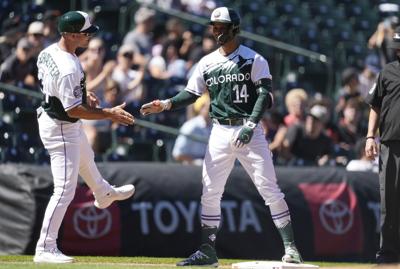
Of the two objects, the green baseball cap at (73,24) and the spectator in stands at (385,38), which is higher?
the green baseball cap at (73,24)

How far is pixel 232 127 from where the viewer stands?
9.40 meters

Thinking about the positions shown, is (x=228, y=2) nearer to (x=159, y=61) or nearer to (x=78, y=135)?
(x=159, y=61)

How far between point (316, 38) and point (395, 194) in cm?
1066

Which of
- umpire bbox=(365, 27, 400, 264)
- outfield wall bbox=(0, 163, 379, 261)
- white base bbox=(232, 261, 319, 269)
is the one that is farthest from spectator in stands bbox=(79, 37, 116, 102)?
umpire bbox=(365, 27, 400, 264)

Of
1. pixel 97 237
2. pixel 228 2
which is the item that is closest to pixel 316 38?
pixel 228 2

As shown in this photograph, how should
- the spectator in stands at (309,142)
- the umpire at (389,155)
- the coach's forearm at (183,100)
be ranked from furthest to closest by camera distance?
the spectator in stands at (309,142)
the coach's forearm at (183,100)
the umpire at (389,155)

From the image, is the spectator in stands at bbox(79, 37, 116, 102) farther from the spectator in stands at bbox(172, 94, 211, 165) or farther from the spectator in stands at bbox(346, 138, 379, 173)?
the spectator in stands at bbox(346, 138, 379, 173)

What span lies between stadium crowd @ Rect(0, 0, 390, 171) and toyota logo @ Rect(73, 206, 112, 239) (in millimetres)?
1435

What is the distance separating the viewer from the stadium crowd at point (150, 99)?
43.9ft

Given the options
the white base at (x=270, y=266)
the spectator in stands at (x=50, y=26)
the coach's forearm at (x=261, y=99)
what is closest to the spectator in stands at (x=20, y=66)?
the spectator in stands at (x=50, y=26)

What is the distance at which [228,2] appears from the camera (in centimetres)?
1884

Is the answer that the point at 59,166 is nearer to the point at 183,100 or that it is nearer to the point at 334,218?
the point at 183,100

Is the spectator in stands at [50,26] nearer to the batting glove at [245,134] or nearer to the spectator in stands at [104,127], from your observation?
the spectator in stands at [104,127]

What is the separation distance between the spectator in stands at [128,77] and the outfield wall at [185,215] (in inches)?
89.0
